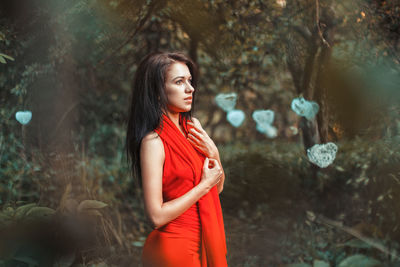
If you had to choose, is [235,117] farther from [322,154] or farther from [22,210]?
[22,210]

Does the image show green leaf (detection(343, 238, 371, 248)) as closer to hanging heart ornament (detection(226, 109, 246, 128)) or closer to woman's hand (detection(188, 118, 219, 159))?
hanging heart ornament (detection(226, 109, 246, 128))

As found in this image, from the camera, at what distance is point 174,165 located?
67.4 inches

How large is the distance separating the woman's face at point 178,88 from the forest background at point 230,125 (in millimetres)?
1392

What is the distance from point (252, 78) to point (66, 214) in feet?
6.66

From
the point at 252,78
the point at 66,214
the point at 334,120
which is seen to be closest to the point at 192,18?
the point at 252,78

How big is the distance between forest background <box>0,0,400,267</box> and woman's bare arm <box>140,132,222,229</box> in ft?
4.94

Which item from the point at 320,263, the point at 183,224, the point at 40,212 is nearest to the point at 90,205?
the point at 40,212

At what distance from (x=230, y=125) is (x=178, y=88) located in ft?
4.82

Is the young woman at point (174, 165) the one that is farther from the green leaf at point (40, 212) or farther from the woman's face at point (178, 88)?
the green leaf at point (40, 212)

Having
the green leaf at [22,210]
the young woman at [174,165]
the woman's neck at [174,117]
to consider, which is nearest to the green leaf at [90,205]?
the green leaf at [22,210]

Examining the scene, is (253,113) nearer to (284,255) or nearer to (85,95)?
(284,255)

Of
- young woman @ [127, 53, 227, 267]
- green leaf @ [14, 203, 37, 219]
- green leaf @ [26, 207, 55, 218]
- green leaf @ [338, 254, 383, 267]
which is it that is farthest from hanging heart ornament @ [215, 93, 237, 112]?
green leaf @ [14, 203, 37, 219]

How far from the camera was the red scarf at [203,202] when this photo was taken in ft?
5.71

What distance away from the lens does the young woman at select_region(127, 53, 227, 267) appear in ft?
5.55
